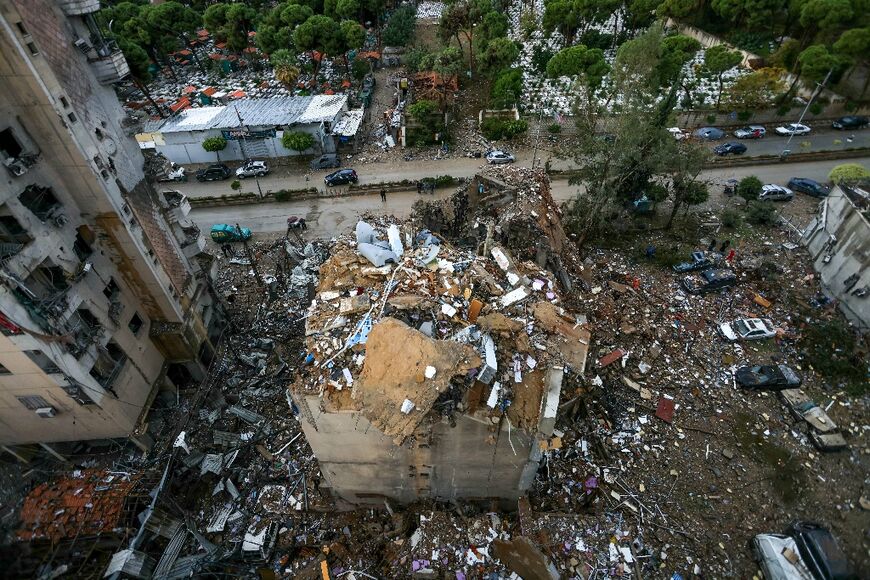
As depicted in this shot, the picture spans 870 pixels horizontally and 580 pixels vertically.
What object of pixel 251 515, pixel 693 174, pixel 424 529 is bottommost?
pixel 251 515

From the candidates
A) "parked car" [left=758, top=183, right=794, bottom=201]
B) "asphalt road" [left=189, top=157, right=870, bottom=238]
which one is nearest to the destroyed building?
"asphalt road" [left=189, top=157, right=870, bottom=238]

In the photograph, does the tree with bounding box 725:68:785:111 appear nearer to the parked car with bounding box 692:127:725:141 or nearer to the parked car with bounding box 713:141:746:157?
the parked car with bounding box 692:127:725:141

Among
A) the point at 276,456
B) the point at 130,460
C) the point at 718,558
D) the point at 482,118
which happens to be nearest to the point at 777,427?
the point at 718,558

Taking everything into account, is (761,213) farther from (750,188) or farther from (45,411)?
(45,411)

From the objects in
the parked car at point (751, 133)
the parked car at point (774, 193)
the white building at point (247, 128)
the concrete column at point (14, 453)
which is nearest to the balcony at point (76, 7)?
the concrete column at point (14, 453)

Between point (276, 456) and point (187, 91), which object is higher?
point (187, 91)

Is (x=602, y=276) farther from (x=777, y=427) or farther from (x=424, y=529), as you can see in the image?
(x=424, y=529)

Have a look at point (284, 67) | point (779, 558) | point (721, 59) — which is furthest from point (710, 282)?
point (284, 67)
